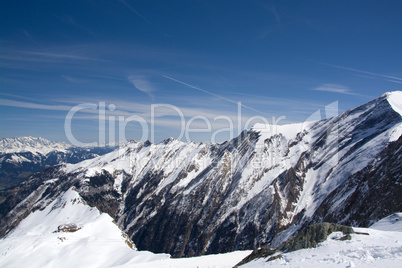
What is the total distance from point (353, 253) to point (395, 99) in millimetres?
183804

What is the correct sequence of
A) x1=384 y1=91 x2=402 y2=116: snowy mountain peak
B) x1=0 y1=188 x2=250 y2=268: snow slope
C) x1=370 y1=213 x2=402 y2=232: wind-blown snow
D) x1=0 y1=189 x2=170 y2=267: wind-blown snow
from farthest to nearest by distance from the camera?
x1=384 y1=91 x2=402 y2=116: snowy mountain peak
x1=0 y1=189 x2=170 y2=267: wind-blown snow
x1=0 y1=188 x2=250 y2=268: snow slope
x1=370 y1=213 x2=402 y2=232: wind-blown snow

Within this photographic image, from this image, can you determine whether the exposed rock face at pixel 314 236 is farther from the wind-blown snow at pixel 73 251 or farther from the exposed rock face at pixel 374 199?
the exposed rock face at pixel 374 199

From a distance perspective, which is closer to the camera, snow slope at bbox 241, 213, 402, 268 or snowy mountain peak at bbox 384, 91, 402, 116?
snow slope at bbox 241, 213, 402, 268

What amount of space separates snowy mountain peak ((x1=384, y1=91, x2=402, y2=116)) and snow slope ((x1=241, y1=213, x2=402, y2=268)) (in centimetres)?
15410

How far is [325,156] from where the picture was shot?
554 feet

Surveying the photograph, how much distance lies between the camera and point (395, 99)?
512 feet

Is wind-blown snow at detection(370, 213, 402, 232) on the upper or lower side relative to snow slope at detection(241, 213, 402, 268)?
lower

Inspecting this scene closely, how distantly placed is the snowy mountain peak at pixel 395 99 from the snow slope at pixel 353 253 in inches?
6067

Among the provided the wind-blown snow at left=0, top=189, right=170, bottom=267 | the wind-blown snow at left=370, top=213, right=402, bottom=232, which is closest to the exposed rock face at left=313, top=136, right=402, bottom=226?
the wind-blown snow at left=370, top=213, right=402, bottom=232

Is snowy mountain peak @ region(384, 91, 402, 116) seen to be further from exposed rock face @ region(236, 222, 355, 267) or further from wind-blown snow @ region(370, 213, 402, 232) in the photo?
exposed rock face @ region(236, 222, 355, 267)

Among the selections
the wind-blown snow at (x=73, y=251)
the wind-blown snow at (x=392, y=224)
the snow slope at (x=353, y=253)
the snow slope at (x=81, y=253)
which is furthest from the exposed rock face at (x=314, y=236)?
the wind-blown snow at (x=73, y=251)

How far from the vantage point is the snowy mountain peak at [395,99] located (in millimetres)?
144125

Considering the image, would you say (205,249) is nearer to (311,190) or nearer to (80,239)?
(311,190)

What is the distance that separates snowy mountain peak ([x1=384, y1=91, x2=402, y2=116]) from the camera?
144 metres
